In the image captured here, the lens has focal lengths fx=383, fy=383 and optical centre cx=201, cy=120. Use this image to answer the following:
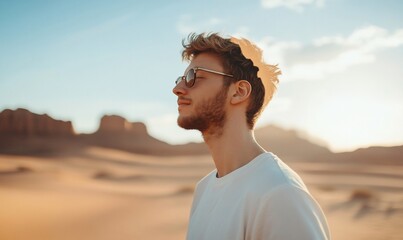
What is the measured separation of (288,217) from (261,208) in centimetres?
14

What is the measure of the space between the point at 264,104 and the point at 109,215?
32.8 ft

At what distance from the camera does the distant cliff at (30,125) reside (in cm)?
8689

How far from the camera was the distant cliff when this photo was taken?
86.9 metres

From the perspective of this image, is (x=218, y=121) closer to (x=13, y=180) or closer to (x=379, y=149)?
(x=13, y=180)

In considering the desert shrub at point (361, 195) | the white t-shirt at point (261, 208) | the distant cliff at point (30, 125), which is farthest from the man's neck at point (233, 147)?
the distant cliff at point (30, 125)

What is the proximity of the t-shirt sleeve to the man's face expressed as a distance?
0.90 metres

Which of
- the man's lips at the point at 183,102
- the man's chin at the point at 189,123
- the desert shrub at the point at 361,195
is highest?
the desert shrub at the point at 361,195

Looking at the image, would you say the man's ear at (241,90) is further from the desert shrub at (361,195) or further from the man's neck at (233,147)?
the desert shrub at (361,195)

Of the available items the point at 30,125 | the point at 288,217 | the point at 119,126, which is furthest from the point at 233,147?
the point at 119,126

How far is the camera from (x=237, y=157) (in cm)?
247

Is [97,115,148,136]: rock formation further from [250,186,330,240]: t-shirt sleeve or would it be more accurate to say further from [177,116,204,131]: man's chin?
[250,186,330,240]: t-shirt sleeve

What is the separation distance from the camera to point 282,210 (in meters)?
1.73

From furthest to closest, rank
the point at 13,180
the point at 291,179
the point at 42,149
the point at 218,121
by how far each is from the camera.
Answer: the point at 42,149, the point at 13,180, the point at 218,121, the point at 291,179

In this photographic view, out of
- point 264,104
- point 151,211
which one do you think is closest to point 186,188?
point 151,211
